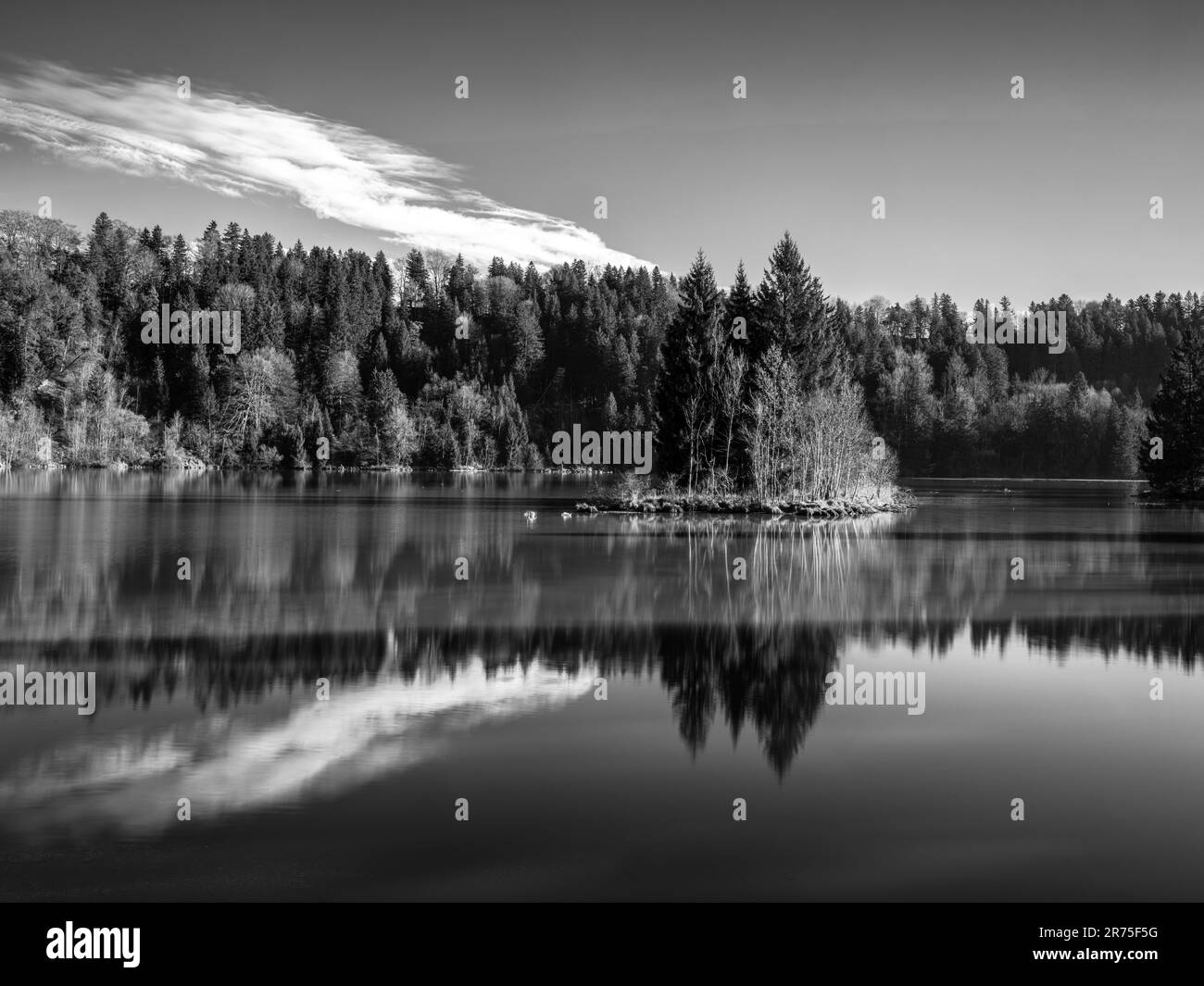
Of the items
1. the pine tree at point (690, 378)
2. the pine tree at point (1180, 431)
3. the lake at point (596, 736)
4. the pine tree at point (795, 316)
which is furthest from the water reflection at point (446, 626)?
the pine tree at point (1180, 431)

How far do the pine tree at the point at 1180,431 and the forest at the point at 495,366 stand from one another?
12733 mm

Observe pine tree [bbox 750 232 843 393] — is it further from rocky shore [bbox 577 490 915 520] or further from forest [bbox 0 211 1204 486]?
rocky shore [bbox 577 490 915 520]

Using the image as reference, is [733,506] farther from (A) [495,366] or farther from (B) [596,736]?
(A) [495,366]

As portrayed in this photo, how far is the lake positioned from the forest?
29395 mm

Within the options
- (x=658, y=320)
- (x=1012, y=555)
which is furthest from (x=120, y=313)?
(x=1012, y=555)

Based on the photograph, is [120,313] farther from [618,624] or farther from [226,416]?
[618,624]

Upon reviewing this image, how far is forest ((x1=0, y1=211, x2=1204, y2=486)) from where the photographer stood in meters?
53.2

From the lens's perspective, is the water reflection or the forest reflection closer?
the water reflection

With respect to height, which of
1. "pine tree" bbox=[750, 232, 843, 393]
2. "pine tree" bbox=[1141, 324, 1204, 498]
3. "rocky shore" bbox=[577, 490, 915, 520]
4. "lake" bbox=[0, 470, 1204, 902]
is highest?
"pine tree" bbox=[750, 232, 843, 393]

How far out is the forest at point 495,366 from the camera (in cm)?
5319

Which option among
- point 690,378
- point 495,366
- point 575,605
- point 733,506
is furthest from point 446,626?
point 495,366

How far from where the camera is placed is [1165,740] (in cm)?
1159

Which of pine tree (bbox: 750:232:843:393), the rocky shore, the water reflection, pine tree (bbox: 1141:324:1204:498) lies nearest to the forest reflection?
the water reflection

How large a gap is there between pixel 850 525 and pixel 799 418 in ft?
27.7
